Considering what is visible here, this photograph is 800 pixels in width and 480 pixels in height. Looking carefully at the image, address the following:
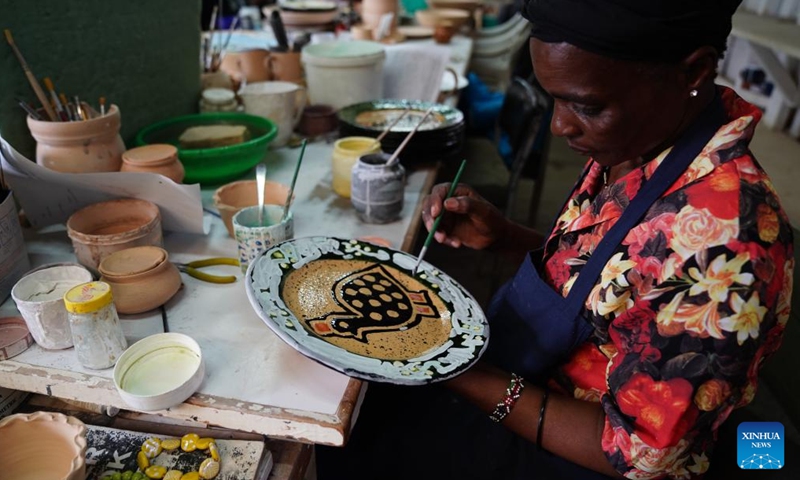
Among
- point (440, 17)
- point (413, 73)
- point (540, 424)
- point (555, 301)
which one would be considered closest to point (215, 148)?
point (555, 301)

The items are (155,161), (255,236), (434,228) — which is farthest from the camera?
(155,161)

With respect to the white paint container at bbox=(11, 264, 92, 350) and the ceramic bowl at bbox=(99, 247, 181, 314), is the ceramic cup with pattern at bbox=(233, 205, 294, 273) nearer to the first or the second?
the ceramic bowl at bbox=(99, 247, 181, 314)

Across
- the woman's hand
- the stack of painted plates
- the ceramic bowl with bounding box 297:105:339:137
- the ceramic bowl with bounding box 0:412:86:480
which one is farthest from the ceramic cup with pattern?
the ceramic bowl with bounding box 297:105:339:137

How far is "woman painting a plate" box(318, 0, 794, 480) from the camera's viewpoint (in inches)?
34.0

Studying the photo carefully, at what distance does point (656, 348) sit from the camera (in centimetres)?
91

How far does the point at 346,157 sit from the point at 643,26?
1127 mm

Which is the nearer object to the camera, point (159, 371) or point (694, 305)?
point (694, 305)

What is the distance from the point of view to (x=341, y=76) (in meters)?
2.57

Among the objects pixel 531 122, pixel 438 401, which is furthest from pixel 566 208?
pixel 531 122

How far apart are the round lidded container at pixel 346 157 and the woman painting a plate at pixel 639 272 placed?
76cm

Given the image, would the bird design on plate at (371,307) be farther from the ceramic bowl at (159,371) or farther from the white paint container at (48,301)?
the white paint container at (48,301)

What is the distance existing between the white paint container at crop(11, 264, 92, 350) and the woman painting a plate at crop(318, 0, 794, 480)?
2.74ft

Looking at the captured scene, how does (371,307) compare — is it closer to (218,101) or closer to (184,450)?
(184,450)

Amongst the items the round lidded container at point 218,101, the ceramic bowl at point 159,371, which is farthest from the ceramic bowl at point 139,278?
the round lidded container at point 218,101
